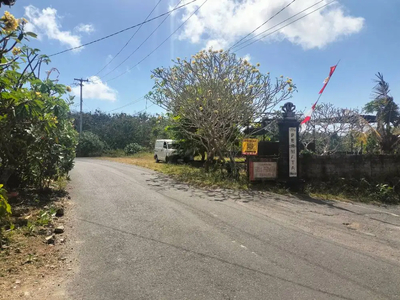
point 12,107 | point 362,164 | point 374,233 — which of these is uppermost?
point 12,107

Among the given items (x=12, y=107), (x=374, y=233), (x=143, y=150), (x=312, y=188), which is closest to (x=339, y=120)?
(x=312, y=188)

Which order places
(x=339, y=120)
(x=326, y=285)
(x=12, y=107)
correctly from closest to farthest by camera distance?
(x=326, y=285), (x=12, y=107), (x=339, y=120)

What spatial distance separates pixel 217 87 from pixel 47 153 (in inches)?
300

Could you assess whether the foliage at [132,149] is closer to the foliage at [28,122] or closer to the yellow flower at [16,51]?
the foliage at [28,122]

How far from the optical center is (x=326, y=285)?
12.5ft

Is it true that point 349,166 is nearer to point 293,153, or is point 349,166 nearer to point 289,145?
point 293,153

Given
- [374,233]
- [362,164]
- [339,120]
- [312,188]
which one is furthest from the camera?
[339,120]

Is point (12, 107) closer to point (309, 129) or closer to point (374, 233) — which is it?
point (374, 233)

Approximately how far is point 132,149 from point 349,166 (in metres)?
29.6

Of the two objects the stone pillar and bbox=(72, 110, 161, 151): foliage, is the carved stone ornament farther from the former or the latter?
bbox=(72, 110, 161, 151): foliage

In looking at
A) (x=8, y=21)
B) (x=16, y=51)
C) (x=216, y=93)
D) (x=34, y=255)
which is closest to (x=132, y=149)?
(x=216, y=93)

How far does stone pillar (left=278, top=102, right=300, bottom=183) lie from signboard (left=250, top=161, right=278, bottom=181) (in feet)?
1.46

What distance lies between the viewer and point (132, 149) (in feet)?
126

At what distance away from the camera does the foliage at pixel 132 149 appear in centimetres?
3806
